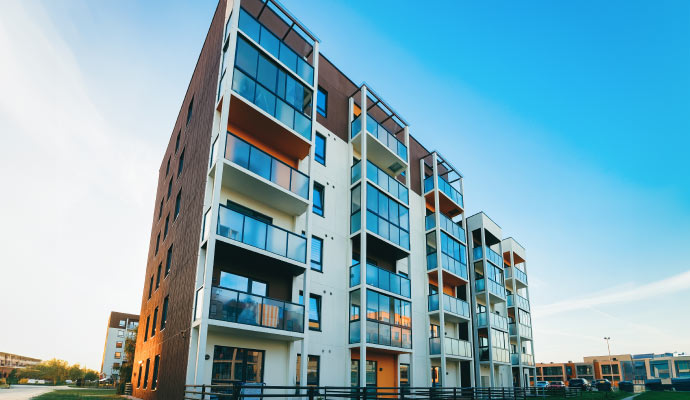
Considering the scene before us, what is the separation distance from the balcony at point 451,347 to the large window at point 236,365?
11.8m

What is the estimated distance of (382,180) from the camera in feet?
73.8

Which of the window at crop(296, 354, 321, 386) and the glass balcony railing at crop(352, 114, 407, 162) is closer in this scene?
the window at crop(296, 354, 321, 386)

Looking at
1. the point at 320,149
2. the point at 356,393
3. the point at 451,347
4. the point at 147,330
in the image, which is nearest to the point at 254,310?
the point at 356,393

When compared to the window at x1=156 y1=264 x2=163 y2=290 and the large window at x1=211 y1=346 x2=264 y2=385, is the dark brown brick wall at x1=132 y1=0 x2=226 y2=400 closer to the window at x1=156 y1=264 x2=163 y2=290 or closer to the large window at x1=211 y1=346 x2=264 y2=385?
the window at x1=156 y1=264 x2=163 y2=290

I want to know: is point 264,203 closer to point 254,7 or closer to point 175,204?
point 175,204

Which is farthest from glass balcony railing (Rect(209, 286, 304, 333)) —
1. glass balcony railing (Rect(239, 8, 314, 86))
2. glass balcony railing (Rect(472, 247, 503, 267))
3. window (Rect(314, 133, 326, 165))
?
glass balcony railing (Rect(472, 247, 503, 267))

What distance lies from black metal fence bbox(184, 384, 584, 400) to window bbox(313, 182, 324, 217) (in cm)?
758

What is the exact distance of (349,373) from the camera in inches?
715

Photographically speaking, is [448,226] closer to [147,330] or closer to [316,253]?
[316,253]

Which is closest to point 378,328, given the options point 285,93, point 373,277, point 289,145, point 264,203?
point 373,277

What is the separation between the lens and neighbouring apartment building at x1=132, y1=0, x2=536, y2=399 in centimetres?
1438

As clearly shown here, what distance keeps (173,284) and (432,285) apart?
15483 mm

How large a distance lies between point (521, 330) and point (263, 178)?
31.0m

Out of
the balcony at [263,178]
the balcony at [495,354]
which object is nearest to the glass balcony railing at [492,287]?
the balcony at [495,354]
